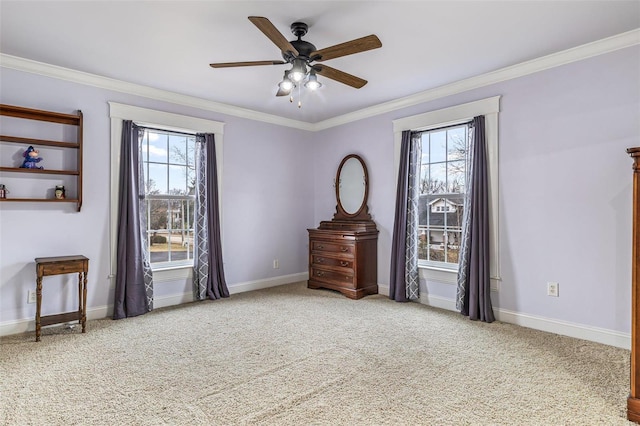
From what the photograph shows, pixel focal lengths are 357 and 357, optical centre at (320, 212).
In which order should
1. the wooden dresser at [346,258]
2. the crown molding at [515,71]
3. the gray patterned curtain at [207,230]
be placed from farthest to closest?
the wooden dresser at [346,258]
the gray patterned curtain at [207,230]
the crown molding at [515,71]

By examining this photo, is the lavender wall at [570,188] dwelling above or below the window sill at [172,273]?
above

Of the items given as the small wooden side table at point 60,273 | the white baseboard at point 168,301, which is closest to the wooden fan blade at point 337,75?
the small wooden side table at point 60,273

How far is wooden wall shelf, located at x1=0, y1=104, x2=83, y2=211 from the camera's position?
3.21m

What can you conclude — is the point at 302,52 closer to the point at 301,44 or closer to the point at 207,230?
the point at 301,44

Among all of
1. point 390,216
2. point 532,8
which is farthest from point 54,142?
point 532,8

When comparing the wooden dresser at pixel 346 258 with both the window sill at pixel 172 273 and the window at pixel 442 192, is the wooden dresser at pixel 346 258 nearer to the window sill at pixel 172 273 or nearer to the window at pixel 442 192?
the window at pixel 442 192

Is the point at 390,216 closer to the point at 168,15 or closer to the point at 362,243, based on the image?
the point at 362,243

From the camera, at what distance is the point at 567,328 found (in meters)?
3.20

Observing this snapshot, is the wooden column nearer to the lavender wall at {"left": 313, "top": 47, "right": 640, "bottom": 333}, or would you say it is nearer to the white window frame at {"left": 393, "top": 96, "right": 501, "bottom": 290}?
the lavender wall at {"left": 313, "top": 47, "right": 640, "bottom": 333}

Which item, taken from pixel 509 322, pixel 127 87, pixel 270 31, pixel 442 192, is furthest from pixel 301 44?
pixel 509 322

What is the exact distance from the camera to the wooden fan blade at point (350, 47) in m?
2.28

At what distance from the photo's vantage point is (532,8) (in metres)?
2.49

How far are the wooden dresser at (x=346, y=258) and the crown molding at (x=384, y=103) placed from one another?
1.64 meters

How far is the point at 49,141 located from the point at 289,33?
2.51 m
